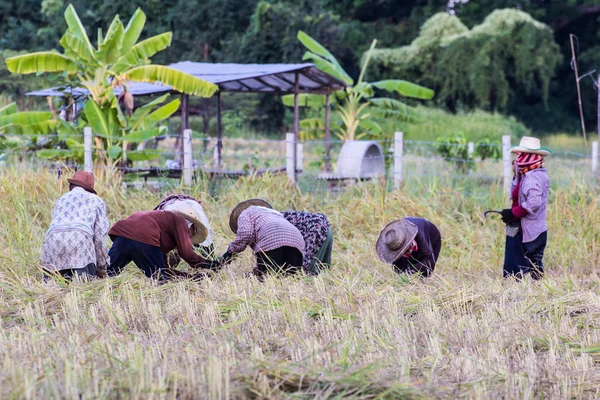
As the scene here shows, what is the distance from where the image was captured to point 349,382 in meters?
3.71

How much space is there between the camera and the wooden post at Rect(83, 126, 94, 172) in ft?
35.9

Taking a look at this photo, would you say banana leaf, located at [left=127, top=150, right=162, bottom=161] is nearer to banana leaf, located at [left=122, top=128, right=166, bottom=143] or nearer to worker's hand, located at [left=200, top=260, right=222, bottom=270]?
banana leaf, located at [left=122, top=128, right=166, bottom=143]

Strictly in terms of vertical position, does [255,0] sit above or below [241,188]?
above

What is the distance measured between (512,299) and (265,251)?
191cm

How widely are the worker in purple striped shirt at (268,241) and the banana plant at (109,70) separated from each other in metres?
5.07

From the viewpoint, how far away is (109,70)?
1184 cm

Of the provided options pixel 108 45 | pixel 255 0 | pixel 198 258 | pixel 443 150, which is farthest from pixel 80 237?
pixel 255 0

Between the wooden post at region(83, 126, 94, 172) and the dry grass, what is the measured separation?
2.28 m

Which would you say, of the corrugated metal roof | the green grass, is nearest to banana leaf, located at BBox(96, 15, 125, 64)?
the corrugated metal roof

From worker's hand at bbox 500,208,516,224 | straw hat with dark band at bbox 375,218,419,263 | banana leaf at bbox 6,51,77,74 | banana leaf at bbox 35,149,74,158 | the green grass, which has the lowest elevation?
straw hat with dark band at bbox 375,218,419,263

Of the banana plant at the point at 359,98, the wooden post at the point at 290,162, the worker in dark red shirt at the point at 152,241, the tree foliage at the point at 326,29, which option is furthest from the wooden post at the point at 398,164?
the tree foliage at the point at 326,29

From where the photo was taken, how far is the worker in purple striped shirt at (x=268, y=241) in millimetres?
6734

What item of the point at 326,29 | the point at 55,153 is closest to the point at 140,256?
the point at 55,153

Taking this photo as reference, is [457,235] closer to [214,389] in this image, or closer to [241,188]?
[241,188]
